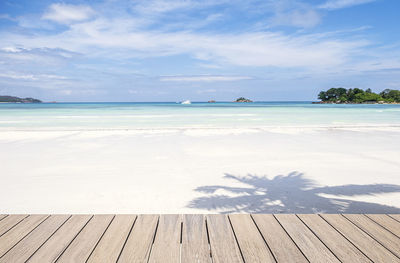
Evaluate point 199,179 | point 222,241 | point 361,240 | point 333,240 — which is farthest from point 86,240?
point 199,179

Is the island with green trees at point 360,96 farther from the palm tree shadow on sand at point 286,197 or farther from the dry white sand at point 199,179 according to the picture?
the palm tree shadow on sand at point 286,197

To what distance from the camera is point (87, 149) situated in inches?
387

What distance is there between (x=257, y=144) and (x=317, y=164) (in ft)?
11.4

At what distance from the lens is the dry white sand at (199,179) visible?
15.2 feet

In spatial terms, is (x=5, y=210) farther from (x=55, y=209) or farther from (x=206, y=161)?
(x=206, y=161)

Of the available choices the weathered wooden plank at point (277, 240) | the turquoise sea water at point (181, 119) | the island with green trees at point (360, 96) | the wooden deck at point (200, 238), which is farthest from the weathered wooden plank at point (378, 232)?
the island with green trees at point (360, 96)

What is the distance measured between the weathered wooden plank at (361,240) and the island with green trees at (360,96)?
428ft

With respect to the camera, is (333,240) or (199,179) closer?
(333,240)

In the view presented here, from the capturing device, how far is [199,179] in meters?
6.07

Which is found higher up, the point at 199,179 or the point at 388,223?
the point at 388,223

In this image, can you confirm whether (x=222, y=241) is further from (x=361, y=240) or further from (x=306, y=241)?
(x=361, y=240)

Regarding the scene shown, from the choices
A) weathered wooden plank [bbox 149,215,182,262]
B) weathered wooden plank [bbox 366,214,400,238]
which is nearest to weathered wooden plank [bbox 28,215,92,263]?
weathered wooden plank [bbox 149,215,182,262]

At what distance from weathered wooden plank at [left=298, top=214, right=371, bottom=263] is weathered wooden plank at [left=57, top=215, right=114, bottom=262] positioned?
2043 mm

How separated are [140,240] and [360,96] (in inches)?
5194
